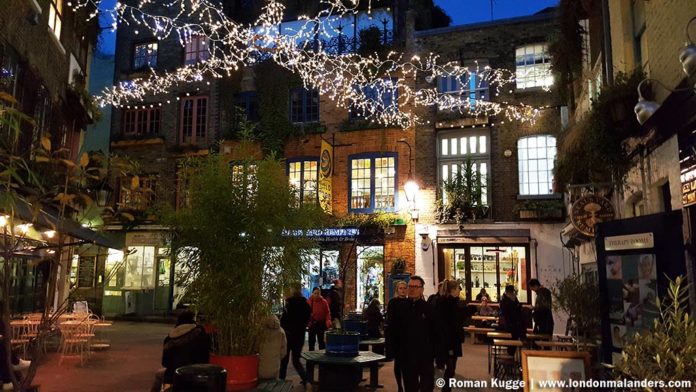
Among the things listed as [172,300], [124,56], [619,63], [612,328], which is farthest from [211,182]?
[124,56]

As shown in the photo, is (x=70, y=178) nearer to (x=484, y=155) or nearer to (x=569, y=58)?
(x=569, y=58)

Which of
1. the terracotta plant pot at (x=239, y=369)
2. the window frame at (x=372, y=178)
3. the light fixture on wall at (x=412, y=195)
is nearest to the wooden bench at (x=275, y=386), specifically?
the terracotta plant pot at (x=239, y=369)

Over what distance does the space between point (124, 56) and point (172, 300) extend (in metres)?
10.1

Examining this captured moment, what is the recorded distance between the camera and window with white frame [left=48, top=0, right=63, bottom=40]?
12487 millimetres

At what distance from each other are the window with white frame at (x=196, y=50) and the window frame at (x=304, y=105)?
14.4 feet

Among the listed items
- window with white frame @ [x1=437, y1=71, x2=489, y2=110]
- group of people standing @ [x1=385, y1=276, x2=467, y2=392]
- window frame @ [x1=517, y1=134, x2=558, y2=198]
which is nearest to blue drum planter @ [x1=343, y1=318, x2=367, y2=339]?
group of people standing @ [x1=385, y1=276, x2=467, y2=392]

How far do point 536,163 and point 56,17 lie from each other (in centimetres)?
1337

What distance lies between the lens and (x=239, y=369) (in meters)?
6.48

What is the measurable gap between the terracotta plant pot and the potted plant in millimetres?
12

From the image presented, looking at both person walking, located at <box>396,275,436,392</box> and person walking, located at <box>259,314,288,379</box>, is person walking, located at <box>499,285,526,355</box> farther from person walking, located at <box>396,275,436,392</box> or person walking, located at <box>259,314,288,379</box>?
person walking, located at <box>259,314,288,379</box>

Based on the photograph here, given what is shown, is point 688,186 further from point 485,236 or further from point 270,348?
point 485,236

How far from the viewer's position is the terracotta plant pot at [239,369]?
21.0 feet

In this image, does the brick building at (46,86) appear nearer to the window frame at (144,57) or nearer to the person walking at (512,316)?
the window frame at (144,57)

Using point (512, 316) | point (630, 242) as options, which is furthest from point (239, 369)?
point (512, 316)
